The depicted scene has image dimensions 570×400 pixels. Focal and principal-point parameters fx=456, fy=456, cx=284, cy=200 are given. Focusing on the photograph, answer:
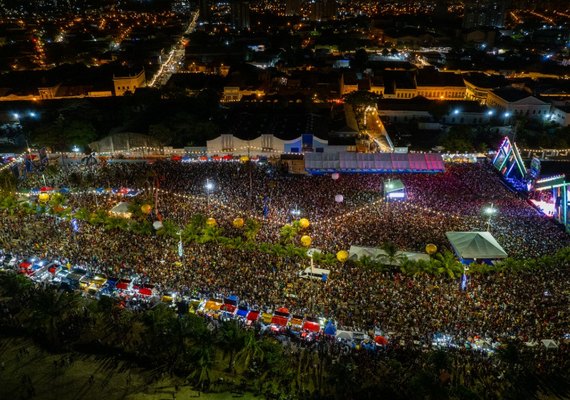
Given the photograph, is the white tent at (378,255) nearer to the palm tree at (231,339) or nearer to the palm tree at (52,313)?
the palm tree at (231,339)

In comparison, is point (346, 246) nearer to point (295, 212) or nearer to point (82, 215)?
point (295, 212)

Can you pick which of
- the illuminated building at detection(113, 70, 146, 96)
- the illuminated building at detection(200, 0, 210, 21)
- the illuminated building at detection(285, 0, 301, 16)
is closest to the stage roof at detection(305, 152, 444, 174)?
the illuminated building at detection(113, 70, 146, 96)

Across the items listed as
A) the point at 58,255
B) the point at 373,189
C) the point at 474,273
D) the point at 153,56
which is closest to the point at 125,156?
the point at 58,255

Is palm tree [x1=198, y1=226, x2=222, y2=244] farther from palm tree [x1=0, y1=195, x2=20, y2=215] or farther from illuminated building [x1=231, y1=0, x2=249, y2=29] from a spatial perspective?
illuminated building [x1=231, y1=0, x2=249, y2=29]

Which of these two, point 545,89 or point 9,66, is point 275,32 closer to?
point 9,66

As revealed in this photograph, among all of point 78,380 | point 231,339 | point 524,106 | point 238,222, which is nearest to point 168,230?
point 238,222

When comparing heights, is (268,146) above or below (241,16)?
below
